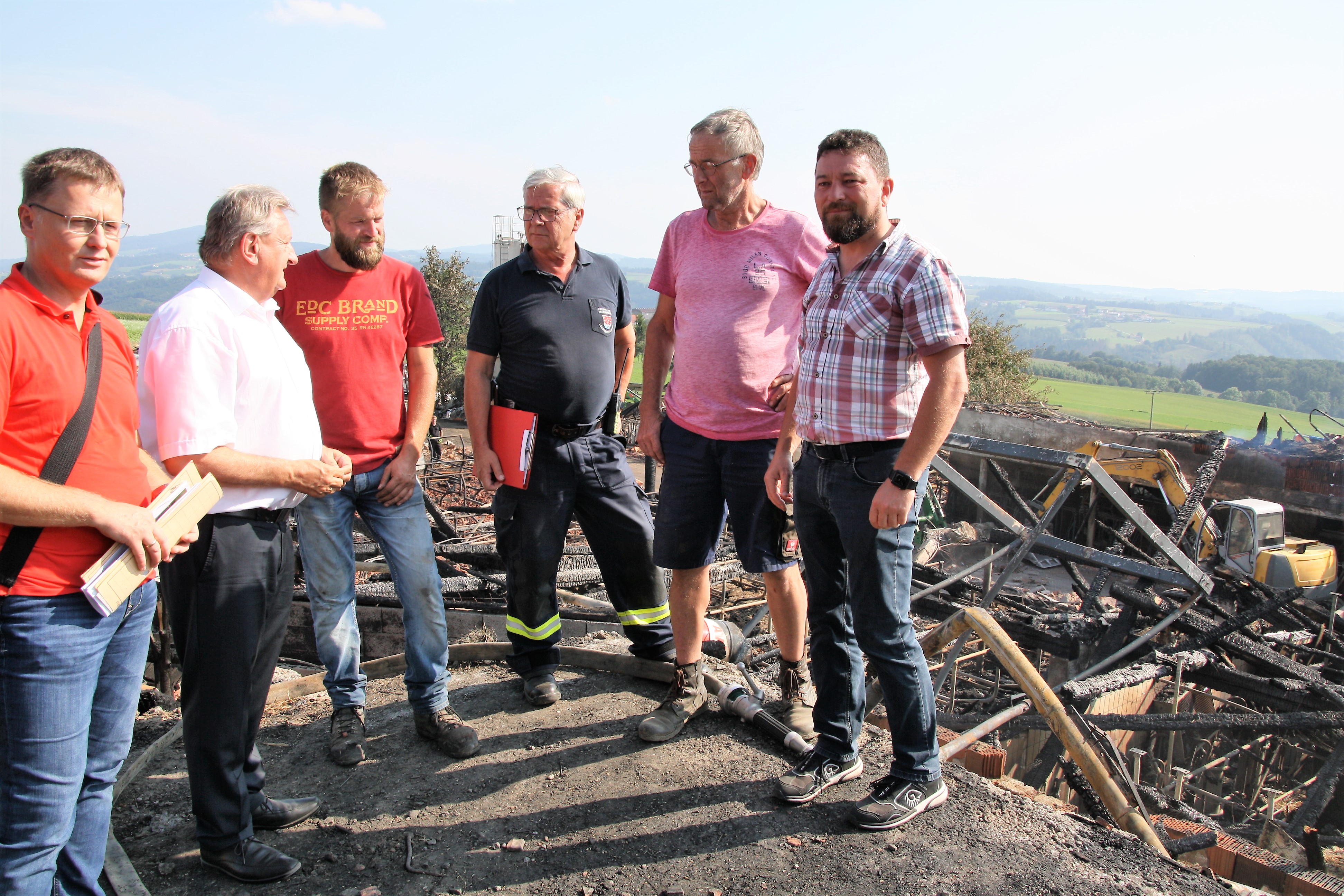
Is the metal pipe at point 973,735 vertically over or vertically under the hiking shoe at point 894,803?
under

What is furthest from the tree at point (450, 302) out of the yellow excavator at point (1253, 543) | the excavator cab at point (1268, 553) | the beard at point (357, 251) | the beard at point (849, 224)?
the beard at point (849, 224)

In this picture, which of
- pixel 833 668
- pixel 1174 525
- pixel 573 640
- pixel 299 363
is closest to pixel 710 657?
pixel 573 640

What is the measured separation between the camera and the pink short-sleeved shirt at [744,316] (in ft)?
9.91

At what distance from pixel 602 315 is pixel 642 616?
128 centimetres

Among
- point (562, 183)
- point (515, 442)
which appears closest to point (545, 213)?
point (562, 183)

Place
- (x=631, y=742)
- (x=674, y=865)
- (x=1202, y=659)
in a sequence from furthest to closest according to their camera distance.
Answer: (x=1202, y=659)
(x=631, y=742)
(x=674, y=865)

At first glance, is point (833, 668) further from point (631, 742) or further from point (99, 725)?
point (99, 725)

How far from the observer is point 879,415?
97.7 inches

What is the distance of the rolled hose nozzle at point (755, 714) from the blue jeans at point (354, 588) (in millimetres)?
1066

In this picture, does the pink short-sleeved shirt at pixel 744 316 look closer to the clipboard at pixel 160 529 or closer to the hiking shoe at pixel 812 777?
the hiking shoe at pixel 812 777

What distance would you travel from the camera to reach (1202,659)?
6512mm

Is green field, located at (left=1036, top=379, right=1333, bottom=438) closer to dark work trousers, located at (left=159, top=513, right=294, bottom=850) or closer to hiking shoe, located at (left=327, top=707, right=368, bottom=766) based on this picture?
hiking shoe, located at (left=327, top=707, right=368, bottom=766)

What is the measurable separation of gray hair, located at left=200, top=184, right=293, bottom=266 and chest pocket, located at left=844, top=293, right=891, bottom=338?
168 centimetres

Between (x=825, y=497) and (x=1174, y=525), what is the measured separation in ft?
21.7
